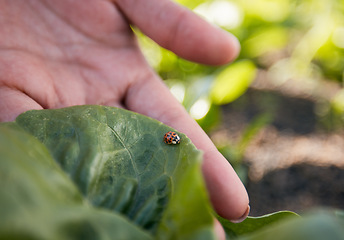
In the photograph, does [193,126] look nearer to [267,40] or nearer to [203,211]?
[203,211]

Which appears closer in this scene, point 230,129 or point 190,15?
point 190,15

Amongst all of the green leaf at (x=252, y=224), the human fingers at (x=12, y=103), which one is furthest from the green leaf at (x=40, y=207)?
the green leaf at (x=252, y=224)

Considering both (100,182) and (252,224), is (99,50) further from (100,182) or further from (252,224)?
(252,224)

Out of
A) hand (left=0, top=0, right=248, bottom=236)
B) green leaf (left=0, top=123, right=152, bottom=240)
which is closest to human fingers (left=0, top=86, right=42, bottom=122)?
hand (left=0, top=0, right=248, bottom=236)

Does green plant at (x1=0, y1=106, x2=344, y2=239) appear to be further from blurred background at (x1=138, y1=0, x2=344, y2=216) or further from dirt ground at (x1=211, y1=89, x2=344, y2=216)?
dirt ground at (x1=211, y1=89, x2=344, y2=216)

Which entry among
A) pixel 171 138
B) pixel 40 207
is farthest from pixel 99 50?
pixel 40 207

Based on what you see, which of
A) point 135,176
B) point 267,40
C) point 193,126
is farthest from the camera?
point 267,40

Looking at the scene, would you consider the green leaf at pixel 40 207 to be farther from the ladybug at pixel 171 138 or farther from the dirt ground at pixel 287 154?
the dirt ground at pixel 287 154

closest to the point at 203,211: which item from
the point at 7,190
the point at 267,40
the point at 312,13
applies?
the point at 7,190
